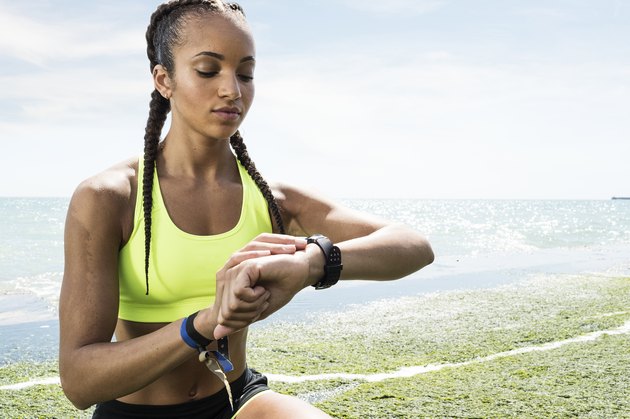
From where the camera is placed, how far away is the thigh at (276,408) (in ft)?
8.39

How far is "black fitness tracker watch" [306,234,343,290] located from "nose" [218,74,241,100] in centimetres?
63

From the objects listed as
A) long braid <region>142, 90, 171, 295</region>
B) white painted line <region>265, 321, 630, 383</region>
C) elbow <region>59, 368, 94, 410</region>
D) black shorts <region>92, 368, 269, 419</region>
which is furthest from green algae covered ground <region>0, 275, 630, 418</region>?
elbow <region>59, 368, 94, 410</region>

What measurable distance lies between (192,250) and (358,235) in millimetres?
765

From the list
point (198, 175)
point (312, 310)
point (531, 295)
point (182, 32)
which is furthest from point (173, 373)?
point (531, 295)

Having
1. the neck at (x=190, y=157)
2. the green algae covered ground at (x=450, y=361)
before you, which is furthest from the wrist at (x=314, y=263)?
the green algae covered ground at (x=450, y=361)

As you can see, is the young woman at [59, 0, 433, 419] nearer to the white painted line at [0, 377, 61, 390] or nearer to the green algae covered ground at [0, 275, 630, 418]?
the green algae covered ground at [0, 275, 630, 418]

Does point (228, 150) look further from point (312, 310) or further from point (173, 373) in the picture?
point (312, 310)

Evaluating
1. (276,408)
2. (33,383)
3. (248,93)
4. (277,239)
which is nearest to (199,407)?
(276,408)

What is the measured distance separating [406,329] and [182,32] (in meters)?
10.3

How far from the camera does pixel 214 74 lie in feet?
8.63

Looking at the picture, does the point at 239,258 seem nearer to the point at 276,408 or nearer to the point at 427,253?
the point at 276,408

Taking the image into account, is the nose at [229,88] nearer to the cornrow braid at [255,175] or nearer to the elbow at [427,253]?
the cornrow braid at [255,175]

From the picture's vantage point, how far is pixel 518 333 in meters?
11.5

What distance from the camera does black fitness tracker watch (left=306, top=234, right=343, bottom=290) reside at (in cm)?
245
